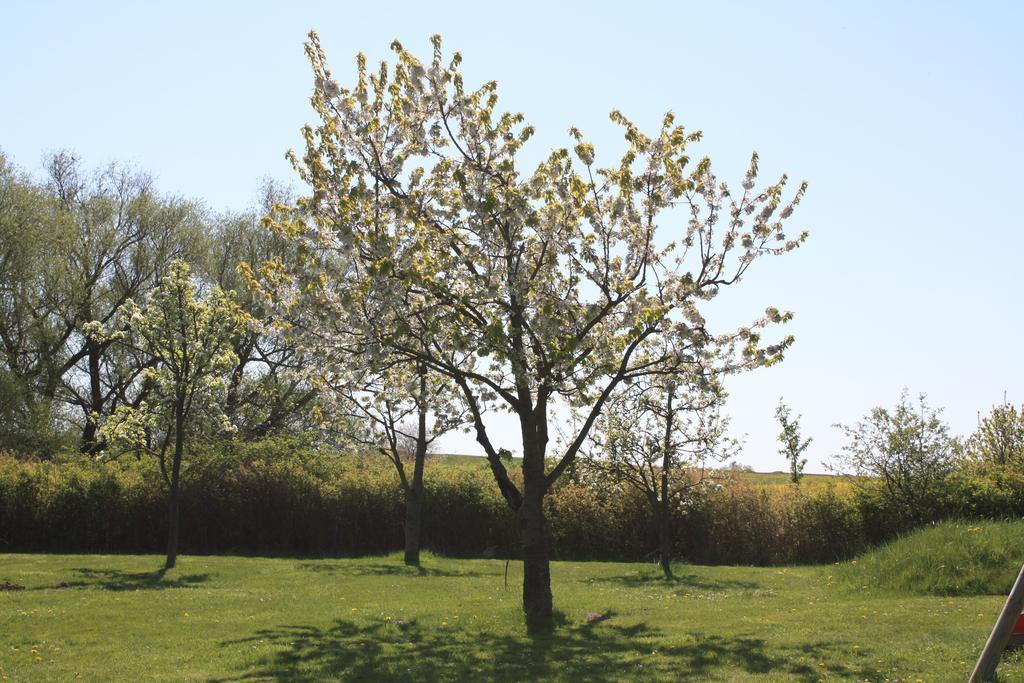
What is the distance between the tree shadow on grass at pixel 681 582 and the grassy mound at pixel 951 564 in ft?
8.77

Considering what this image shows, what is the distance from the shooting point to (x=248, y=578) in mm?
22438

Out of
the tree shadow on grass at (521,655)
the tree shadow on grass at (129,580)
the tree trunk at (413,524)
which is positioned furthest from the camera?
the tree trunk at (413,524)

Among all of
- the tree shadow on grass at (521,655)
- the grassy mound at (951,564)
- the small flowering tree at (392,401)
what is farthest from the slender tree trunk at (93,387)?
the grassy mound at (951,564)

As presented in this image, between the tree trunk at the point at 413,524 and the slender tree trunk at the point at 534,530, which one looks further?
the tree trunk at the point at 413,524

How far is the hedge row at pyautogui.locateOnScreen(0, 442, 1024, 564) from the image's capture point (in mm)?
30172

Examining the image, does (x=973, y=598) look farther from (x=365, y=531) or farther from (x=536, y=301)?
(x=365, y=531)

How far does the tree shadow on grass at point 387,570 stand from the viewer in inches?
932

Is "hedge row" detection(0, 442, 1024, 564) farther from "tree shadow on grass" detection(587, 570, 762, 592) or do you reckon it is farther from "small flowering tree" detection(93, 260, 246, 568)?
"small flowering tree" detection(93, 260, 246, 568)

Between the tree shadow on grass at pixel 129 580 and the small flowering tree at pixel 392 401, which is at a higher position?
the small flowering tree at pixel 392 401

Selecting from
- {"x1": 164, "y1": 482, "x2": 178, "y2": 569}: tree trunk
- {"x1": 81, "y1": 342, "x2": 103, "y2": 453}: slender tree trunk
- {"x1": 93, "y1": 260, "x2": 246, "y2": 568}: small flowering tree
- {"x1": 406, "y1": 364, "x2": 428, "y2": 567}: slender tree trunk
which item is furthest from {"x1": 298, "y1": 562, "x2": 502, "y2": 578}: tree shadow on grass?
{"x1": 81, "y1": 342, "x2": 103, "y2": 453}: slender tree trunk

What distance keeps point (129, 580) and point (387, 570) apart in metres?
6.67

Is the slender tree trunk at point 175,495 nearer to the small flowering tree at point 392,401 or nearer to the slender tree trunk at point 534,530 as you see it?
the small flowering tree at point 392,401

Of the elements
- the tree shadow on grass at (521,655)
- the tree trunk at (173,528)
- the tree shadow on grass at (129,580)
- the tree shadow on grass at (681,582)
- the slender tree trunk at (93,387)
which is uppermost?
the slender tree trunk at (93,387)

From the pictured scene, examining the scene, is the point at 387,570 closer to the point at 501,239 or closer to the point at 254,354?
the point at 501,239
